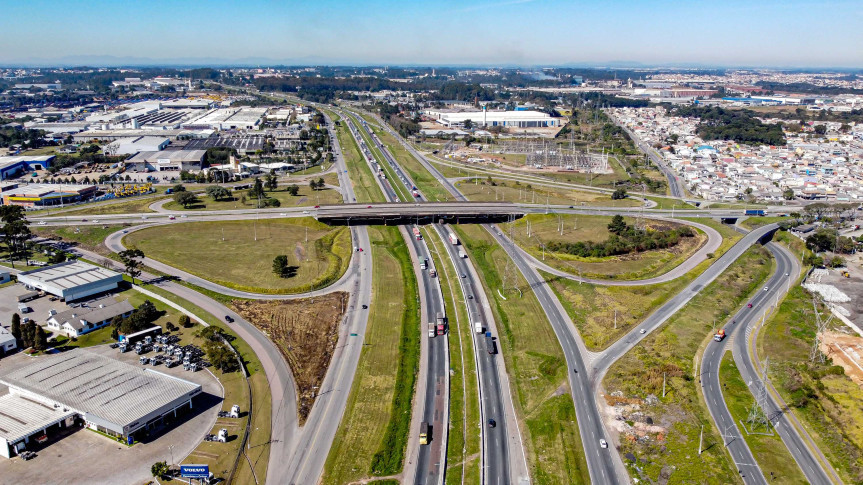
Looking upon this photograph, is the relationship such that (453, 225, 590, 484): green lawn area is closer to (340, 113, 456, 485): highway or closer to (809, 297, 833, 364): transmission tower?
(340, 113, 456, 485): highway

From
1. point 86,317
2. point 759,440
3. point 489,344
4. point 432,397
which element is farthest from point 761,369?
point 86,317

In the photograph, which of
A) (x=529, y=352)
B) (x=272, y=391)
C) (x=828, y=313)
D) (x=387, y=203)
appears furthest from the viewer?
(x=387, y=203)

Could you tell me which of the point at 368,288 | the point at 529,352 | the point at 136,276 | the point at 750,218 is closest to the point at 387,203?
the point at 368,288

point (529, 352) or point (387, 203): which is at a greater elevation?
point (387, 203)

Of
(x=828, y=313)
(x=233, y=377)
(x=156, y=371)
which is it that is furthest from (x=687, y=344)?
(x=156, y=371)

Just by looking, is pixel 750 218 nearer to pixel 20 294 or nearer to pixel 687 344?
pixel 687 344

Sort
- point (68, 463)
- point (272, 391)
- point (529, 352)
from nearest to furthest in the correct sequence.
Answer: point (68, 463) < point (272, 391) < point (529, 352)

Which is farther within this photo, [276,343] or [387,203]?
[387,203]
